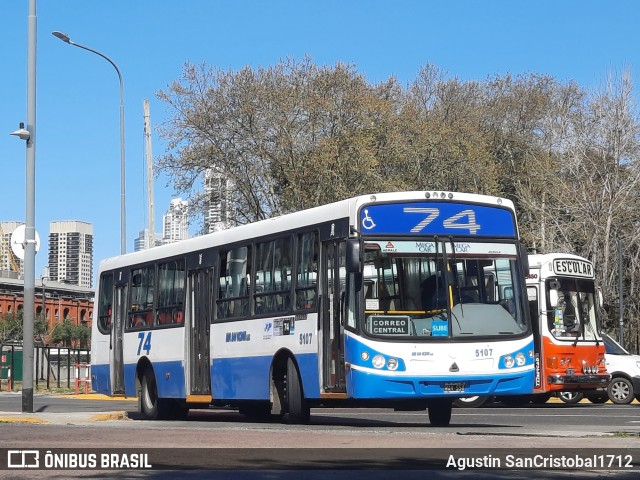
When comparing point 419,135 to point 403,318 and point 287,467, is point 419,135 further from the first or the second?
point 287,467

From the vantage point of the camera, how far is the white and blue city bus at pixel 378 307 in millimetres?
17312

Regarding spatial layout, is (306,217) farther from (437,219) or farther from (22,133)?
(22,133)

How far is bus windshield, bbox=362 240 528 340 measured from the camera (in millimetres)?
17344

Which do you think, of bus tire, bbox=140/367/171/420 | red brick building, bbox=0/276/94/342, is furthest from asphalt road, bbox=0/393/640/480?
red brick building, bbox=0/276/94/342

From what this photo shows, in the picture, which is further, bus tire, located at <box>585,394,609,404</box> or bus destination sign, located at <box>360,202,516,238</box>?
bus tire, located at <box>585,394,609,404</box>

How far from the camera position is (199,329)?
880 inches

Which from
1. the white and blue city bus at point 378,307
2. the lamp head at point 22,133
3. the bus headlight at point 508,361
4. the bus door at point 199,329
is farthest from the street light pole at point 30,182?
the bus headlight at point 508,361

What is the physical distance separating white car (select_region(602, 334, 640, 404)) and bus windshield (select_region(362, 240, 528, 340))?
13904mm

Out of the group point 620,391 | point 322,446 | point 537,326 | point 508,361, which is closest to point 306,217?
point 508,361

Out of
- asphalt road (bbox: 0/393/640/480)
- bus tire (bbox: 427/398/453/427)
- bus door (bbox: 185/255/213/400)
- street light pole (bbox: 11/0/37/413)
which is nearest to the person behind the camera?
asphalt road (bbox: 0/393/640/480)

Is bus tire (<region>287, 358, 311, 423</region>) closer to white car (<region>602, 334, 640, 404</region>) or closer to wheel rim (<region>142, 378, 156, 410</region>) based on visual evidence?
wheel rim (<region>142, 378, 156, 410</region>)

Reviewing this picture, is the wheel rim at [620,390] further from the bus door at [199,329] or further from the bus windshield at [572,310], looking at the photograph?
the bus door at [199,329]

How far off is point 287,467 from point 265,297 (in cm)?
919

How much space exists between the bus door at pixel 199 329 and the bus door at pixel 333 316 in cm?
421
